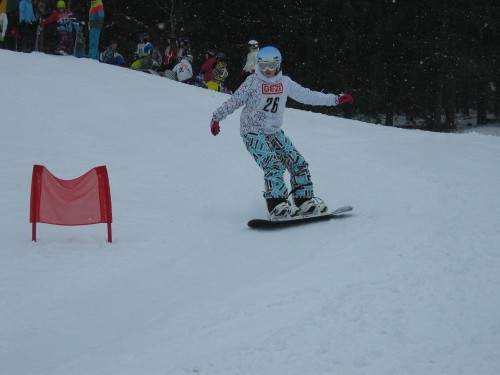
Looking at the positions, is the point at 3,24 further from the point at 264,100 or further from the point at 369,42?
the point at 369,42

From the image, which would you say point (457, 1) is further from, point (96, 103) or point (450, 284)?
point (450, 284)

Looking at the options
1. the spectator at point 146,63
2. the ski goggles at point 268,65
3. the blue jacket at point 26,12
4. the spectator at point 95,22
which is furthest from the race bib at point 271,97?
the spectator at point 146,63

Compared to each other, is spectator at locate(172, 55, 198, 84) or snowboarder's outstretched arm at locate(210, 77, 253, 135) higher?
spectator at locate(172, 55, 198, 84)

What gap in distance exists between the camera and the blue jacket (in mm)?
15617

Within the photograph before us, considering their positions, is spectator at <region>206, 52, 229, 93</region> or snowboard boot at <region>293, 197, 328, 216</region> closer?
snowboard boot at <region>293, 197, 328, 216</region>

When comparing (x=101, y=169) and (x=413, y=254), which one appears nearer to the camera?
(x=413, y=254)

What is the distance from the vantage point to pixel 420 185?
783 centimetres

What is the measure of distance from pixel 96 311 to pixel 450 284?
2546 millimetres

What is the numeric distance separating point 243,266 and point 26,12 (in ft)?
42.2

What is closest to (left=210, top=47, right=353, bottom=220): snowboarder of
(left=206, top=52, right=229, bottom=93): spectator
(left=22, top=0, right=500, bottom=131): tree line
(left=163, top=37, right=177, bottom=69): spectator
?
(left=206, top=52, right=229, bottom=93): spectator

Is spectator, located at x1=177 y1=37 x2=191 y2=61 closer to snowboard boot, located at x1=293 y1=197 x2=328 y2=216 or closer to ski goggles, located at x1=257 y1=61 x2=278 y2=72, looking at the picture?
ski goggles, located at x1=257 y1=61 x2=278 y2=72

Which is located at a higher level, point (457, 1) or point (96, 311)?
point (457, 1)

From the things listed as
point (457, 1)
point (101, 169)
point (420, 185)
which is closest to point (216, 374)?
point (101, 169)

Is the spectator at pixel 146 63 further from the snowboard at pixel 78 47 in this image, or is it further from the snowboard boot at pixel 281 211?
the snowboard boot at pixel 281 211
